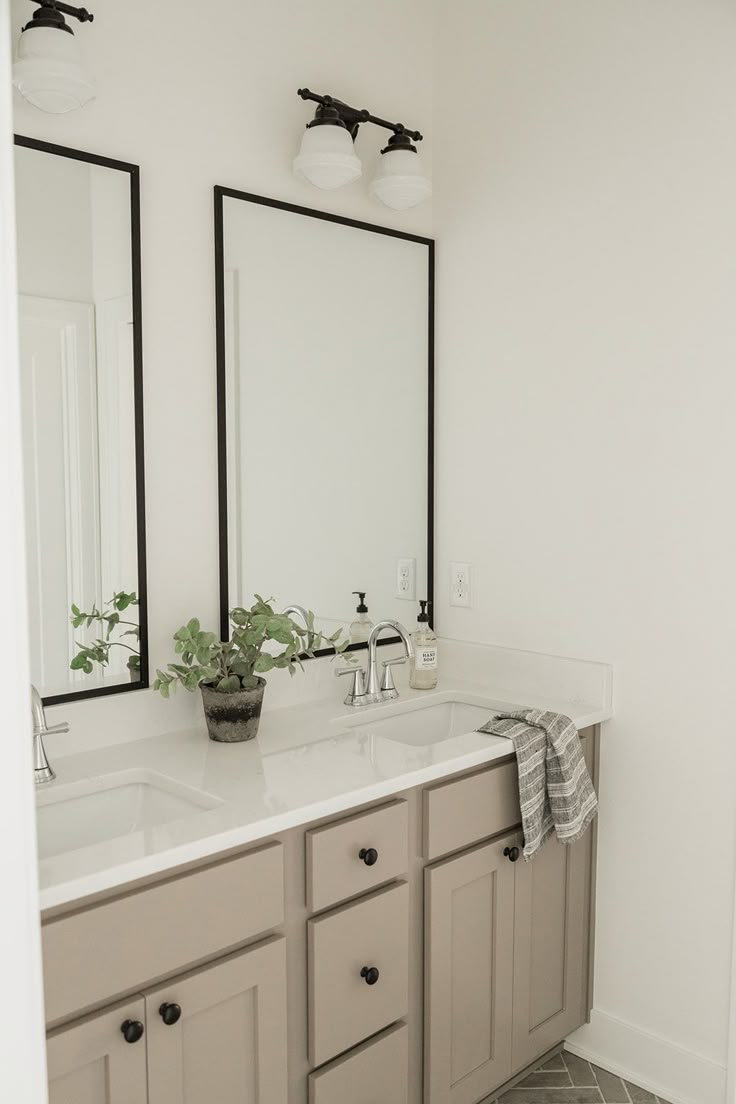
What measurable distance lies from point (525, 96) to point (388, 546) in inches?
47.3

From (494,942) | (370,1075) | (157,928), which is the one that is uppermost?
(157,928)

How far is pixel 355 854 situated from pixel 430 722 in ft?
2.31

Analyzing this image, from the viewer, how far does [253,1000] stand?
1581 mm

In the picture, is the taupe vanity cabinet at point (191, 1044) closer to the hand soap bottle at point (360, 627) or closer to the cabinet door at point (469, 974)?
the cabinet door at point (469, 974)

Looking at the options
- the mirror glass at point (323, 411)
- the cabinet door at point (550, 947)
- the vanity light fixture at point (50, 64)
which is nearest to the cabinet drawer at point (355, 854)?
the cabinet door at point (550, 947)

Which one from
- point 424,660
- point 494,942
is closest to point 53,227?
point 424,660

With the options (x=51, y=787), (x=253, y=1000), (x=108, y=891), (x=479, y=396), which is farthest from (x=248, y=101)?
(x=253, y=1000)

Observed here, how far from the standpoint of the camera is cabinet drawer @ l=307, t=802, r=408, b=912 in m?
1.67

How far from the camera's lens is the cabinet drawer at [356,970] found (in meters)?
1.68

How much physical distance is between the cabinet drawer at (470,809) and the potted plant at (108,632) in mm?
691

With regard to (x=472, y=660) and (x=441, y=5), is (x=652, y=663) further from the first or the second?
(x=441, y=5)

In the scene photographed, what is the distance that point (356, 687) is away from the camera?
7.64 ft

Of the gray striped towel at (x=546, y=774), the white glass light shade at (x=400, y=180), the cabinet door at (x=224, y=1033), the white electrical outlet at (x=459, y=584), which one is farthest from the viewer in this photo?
the white electrical outlet at (x=459, y=584)

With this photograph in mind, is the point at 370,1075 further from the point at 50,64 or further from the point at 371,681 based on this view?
the point at 50,64
